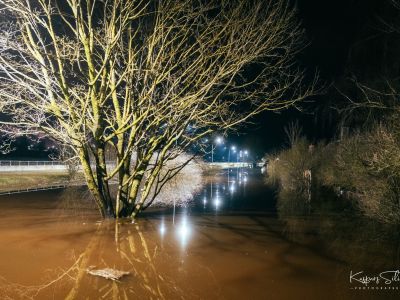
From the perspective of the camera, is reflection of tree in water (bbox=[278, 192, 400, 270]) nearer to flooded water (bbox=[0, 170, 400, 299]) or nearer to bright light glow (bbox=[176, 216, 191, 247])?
flooded water (bbox=[0, 170, 400, 299])

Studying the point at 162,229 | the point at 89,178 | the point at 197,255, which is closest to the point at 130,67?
the point at 89,178

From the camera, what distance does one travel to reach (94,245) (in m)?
10.8

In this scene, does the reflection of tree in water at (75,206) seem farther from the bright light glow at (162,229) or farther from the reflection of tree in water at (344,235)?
the reflection of tree in water at (344,235)

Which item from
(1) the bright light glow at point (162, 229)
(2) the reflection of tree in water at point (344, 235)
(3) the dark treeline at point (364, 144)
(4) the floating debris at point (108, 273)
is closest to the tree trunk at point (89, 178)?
(1) the bright light glow at point (162, 229)

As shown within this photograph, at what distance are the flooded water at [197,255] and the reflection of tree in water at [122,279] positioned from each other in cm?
2

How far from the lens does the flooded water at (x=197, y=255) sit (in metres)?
7.51

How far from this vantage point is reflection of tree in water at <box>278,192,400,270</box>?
1001 cm

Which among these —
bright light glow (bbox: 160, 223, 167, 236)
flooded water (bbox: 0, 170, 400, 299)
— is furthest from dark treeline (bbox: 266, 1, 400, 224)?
bright light glow (bbox: 160, 223, 167, 236)

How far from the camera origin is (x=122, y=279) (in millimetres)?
7930

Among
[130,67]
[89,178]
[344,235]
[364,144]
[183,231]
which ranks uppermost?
[130,67]

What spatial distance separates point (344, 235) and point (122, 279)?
7.65 metres

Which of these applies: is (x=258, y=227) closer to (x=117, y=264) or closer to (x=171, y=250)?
(x=171, y=250)

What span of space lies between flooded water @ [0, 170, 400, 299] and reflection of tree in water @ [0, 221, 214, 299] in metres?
0.02

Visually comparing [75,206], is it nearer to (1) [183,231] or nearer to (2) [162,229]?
(2) [162,229]
